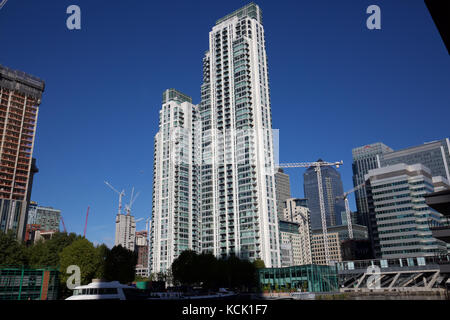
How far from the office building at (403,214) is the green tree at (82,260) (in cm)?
14371

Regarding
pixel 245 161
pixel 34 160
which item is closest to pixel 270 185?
pixel 245 161

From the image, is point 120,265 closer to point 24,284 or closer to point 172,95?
point 24,284

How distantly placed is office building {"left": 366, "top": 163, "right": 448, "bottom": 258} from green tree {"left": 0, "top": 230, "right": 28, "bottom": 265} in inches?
6044

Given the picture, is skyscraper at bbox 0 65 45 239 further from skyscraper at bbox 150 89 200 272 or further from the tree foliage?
the tree foliage

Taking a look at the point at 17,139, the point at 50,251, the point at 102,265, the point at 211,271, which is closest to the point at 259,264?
the point at 211,271

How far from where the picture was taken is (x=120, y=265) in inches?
3514

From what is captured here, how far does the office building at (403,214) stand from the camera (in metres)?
167

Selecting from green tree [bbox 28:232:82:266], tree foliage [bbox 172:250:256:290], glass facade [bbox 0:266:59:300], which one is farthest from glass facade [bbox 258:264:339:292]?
glass facade [bbox 0:266:59:300]

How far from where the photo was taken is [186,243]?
157m

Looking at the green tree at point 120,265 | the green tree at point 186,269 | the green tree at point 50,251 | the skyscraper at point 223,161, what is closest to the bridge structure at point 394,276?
the skyscraper at point 223,161

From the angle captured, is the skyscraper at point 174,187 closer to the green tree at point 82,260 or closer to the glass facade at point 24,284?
the green tree at point 82,260

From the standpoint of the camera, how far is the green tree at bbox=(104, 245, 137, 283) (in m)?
85.3

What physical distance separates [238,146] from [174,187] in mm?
35915
